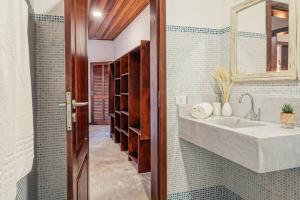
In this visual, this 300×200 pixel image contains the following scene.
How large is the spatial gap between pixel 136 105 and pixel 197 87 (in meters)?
1.67

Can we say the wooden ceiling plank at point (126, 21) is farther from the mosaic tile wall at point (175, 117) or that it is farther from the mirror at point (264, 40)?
the mirror at point (264, 40)

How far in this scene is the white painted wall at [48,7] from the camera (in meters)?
1.71

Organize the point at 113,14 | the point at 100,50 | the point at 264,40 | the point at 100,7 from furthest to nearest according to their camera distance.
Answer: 1. the point at 100,50
2. the point at 113,14
3. the point at 100,7
4. the point at 264,40

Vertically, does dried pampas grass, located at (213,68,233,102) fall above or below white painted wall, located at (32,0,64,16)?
below

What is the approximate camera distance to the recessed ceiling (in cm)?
378

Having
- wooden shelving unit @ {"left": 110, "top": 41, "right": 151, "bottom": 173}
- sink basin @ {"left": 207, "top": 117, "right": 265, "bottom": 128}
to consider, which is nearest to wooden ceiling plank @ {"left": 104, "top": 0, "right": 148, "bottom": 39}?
wooden shelving unit @ {"left": 110, "top": 41, "right": 151, "bottom": 173}

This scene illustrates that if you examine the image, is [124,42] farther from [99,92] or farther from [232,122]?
[232,122]

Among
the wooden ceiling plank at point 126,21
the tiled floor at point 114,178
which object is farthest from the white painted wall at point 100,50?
the tiled floor at point 114,178

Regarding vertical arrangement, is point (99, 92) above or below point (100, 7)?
below

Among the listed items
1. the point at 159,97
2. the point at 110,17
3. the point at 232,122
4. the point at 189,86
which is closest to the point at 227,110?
the point at 232,122

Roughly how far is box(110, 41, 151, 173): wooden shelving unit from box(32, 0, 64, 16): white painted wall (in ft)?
4.68

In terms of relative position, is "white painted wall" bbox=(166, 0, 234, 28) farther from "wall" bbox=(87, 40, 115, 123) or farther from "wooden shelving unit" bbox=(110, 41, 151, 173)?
"wall" bbox=(87, 40, 115, 123)

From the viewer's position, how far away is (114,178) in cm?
304

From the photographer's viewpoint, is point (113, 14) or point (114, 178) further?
point (113, 14)
